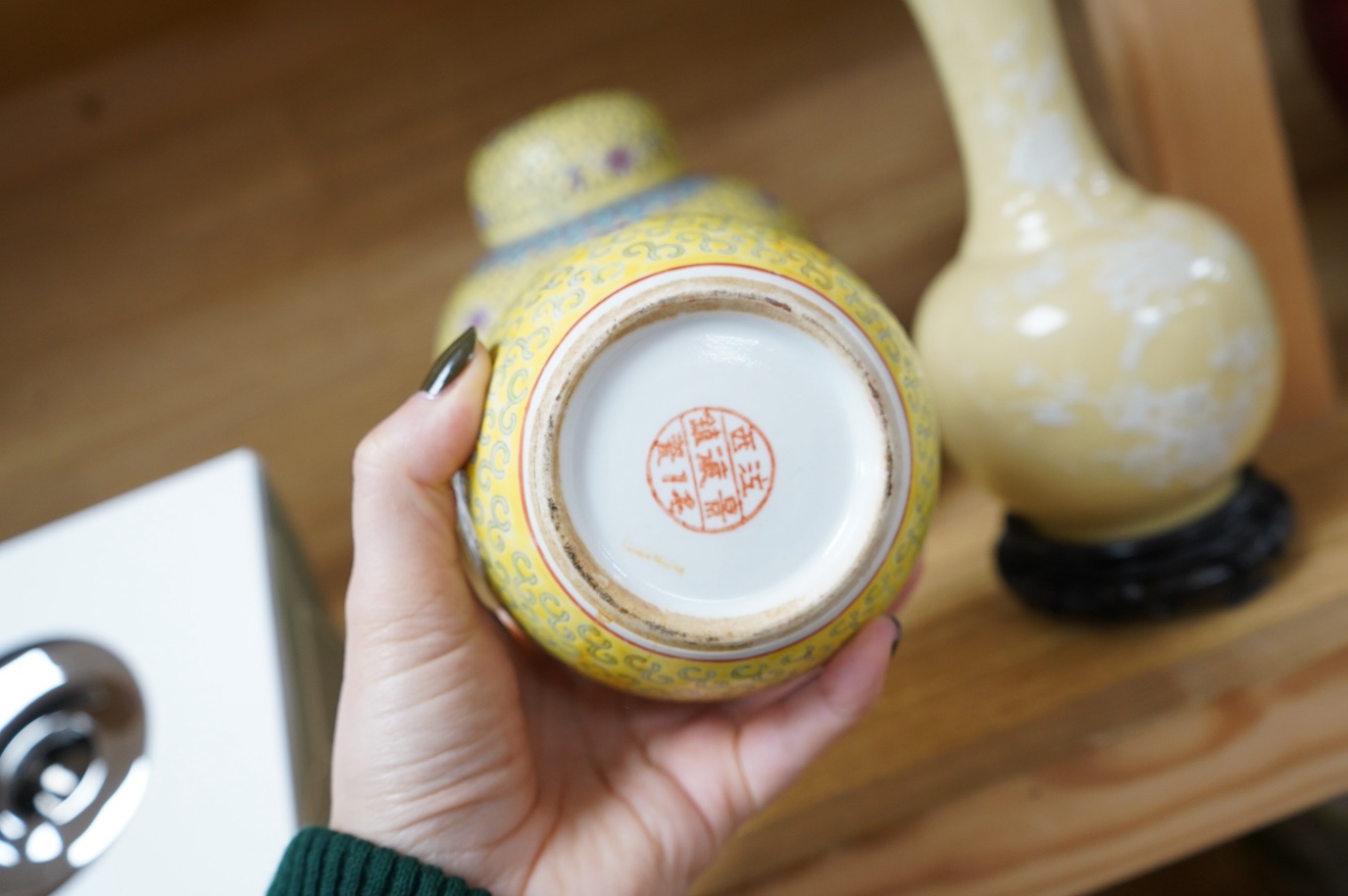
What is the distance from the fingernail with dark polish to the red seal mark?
0.10 metres

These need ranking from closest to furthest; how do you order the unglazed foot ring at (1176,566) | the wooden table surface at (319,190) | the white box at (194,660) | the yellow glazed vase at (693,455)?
the yellow glazed vase at (693,455) → the white box at (194,660) → the unglazed foot ring at (1176,566) → the wooden table surface at (319,190)

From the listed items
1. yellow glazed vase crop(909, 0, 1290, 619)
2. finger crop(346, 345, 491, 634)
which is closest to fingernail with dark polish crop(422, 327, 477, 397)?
finger crop(346, 345, 491, 634)

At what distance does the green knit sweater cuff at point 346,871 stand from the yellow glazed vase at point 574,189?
34cm

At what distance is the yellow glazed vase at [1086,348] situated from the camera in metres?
0.65

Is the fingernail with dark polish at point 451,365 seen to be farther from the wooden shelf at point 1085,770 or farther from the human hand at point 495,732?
the wooden shelf at point 1085,770

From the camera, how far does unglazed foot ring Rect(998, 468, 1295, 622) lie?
Answer: 27.8 inches

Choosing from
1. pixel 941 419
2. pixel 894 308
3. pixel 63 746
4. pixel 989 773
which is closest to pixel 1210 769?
pixel 989 773

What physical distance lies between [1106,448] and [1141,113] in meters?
0.32

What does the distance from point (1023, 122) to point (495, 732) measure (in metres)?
0.51

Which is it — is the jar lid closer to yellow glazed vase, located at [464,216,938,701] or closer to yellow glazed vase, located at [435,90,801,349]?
yellow glazed vase, located at [435,90,801,349]

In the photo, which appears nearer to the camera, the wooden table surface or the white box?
the white box

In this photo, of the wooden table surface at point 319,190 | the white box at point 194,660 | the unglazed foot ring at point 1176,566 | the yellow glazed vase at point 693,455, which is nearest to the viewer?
the yellow glazed vase at point 693,455

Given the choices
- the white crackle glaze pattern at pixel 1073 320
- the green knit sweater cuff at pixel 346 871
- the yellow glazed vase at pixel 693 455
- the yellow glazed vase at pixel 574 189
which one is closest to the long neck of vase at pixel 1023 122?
the white crackle glaze pattern at pixel 1073 320

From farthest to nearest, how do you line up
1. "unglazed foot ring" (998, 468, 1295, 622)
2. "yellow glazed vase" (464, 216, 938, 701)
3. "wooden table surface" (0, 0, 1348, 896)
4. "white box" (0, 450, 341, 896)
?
"wooden table surface" (0, 0, 1348, 896) < "unglazed foot ring" (998, 468, 1295, 622) < "white box" (0, 450, 341, 896) < "yellow glazed vase" (464, 216, 938, 701)
